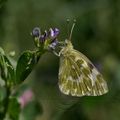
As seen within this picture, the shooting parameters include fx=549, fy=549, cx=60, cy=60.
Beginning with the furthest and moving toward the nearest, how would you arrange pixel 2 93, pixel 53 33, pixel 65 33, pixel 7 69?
pixel 65 33 < pixel 2 93 < pixel 53 33 < pixel 7 69

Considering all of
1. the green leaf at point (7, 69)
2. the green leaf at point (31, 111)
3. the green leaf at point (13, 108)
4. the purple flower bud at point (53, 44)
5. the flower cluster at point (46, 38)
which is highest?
the flower cluster at point (46, 38)

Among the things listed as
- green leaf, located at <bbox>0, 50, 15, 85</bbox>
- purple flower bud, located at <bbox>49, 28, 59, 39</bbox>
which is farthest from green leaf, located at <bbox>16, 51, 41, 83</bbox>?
purple flower bud, located at <bbox>49, 28, 59, 39</bbox>

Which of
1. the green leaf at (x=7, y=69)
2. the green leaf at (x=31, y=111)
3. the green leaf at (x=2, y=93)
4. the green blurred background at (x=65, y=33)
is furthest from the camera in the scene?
the green blurred background at (x=65, y=33)

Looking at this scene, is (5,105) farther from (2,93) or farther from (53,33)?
(53,33)

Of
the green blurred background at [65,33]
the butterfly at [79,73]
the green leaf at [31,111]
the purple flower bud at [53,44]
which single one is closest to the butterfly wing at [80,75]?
the butterfly at [79,73]

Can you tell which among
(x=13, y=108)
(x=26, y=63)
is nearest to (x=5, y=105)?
(x=13, y=108)

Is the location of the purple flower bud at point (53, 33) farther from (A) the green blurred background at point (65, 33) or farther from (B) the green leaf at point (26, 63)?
(A) the green blurred background at point (65, 33)

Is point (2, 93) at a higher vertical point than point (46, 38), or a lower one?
lower

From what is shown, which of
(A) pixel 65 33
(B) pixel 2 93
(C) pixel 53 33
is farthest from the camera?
(A) pixel 65 33
